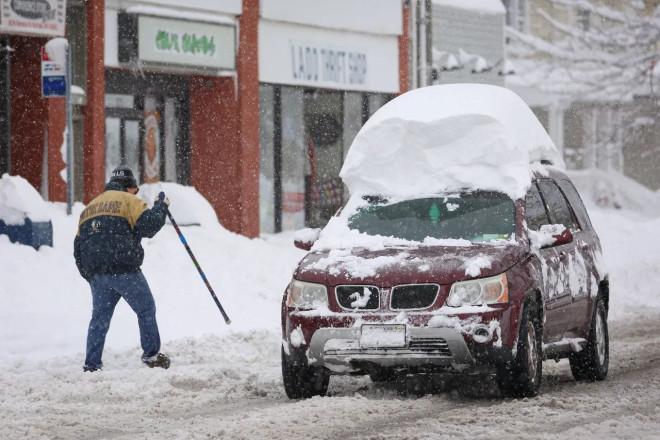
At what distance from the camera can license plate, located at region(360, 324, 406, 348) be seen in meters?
8.29

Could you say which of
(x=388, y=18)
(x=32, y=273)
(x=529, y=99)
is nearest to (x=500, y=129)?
(x=32, y=273)

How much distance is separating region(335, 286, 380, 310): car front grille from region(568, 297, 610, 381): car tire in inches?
88.6

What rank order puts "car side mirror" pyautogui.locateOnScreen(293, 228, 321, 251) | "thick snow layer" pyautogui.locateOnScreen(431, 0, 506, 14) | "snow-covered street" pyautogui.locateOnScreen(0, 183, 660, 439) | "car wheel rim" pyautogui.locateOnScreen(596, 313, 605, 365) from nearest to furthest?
"snow-covered street" pyautogui.locateOnScreen(0, 183, 660, 439), "car side mirror" pyautogui.locateOnScreen(293, 228, 321, 251), "car wheel rim" pyautogui.locateOnScreen(596, 313, 605, 365), "thick snow layer" pyautogui.locateOnScreen(431, 0, 506, 14)

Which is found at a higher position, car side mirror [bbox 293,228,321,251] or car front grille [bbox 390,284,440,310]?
car side mirror [bbox 293,228,321,251]

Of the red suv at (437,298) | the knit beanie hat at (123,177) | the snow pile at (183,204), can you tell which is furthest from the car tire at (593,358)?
the snow pile at (183,204)

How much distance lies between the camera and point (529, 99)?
38.4m

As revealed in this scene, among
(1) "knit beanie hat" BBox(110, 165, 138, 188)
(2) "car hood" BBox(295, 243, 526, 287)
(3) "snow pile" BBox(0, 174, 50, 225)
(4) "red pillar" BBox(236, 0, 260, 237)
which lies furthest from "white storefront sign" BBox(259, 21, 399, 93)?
(2) "car hood" BBox(295, 243, 526, 287)

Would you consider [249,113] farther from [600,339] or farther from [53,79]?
[600,339]

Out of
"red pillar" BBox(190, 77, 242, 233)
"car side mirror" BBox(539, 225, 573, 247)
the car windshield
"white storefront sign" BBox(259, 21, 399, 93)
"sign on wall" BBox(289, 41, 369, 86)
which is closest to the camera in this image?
"car side mirror" BBox(539, 225, 573, 247)

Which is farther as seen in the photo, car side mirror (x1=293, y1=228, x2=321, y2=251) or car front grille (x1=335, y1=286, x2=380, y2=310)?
car side mirror (x1=293, y1=228, x2=321, y2=251)

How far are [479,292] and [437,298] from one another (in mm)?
278

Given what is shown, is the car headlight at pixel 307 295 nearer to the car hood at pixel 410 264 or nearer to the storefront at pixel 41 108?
the car hood at pixel 410 264

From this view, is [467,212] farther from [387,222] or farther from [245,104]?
[245,104]

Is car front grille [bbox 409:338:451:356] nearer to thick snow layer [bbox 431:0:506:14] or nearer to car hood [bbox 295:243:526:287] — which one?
car hood [bbox 295:243:526:287]
